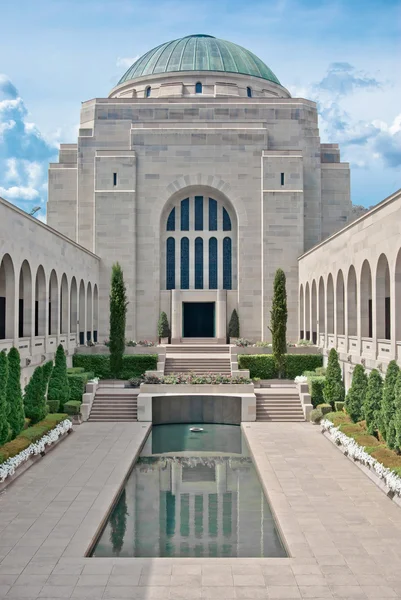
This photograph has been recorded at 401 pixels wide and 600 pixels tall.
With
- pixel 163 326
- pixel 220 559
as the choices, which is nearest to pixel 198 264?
pixel 163 326

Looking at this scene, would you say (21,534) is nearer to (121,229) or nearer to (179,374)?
(179,374)

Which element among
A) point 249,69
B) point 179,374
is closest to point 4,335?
point 179,374

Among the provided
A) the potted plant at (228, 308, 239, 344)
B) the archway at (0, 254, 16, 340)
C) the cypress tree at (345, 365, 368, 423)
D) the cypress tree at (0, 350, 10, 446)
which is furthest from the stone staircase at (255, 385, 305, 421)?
the potted plant at (228, 308, 239, 344)

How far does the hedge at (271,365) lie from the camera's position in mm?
32000

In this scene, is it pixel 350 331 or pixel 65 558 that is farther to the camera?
→ pixel 350 331

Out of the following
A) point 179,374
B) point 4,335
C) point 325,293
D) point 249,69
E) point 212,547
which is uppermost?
point 249,69

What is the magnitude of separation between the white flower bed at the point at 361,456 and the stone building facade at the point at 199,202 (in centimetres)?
1828

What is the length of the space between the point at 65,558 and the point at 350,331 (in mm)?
19559

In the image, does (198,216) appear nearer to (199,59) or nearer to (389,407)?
(199,59)

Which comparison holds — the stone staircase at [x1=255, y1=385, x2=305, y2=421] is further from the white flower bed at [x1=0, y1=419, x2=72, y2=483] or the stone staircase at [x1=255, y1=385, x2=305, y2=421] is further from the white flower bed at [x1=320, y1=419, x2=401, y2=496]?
the white flower bed at [x1=0, y1=419, x2=72, y2=483]

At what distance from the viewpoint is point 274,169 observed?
40344 millimetres

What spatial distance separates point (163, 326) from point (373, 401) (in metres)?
21.8

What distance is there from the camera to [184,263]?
4147 cm

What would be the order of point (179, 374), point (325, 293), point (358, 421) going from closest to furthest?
1. point (358, 421)
2. point (179, 374)
3. point (325, 293)
